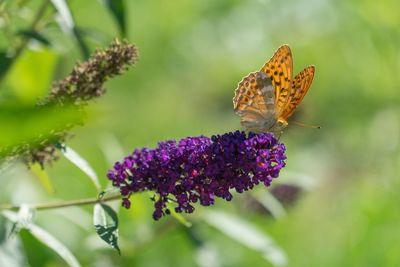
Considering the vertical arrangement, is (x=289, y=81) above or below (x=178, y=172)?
above

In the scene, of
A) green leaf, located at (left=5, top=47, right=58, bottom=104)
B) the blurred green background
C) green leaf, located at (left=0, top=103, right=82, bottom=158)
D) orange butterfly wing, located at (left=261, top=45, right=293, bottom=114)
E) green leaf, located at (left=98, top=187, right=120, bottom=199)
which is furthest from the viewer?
the blurred green background

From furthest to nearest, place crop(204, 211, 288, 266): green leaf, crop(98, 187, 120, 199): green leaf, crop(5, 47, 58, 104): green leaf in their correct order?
crop(204, 211, 288, 266): green leaf, crop(5, 47, 58, 104): green leaf, crop(98, 187, 120, 199): green leaf

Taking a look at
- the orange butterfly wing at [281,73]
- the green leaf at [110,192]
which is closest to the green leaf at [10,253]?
the green leaf at [110,192]

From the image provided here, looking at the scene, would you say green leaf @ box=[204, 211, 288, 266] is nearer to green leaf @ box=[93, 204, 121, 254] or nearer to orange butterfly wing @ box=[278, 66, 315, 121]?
orange butterfly wing @ box=[278, 66, 315, 121]

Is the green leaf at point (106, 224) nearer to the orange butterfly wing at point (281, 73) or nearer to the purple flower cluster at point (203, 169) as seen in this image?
the purple flower cluster at point (203, 169)

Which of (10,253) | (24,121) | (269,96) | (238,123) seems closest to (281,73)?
(269,96)

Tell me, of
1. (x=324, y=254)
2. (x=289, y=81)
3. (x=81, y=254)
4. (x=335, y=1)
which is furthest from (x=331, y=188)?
(x=289, y=81)

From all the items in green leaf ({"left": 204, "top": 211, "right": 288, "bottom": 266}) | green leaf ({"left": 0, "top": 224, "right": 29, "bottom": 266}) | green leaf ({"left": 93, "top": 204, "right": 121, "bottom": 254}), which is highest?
green leaf ({"left": 204, "top": 211, "right": 288, "bottom": 266})

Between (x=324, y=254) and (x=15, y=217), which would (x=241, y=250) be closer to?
(x=324, y=254)

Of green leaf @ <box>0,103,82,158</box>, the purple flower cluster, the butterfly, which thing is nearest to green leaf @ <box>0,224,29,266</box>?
the purple flower cluster
